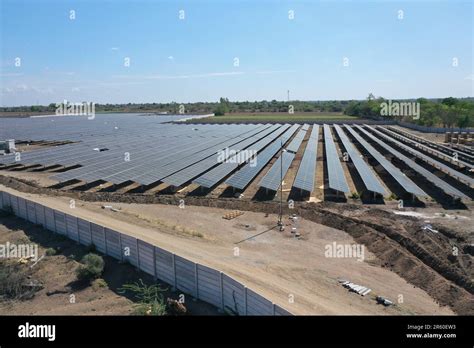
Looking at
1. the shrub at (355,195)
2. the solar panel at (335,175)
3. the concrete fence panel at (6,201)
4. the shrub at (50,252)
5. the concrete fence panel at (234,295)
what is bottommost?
the shrub at (50,252)

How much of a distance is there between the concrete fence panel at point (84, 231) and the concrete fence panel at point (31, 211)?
5.14 metres

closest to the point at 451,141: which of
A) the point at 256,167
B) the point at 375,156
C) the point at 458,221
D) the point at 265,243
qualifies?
the point at 375,156

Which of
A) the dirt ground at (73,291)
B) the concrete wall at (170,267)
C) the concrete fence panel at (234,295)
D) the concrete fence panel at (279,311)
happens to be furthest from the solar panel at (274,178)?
the concrete fence panel at (279,311)

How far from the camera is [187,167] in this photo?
3441 centimetres

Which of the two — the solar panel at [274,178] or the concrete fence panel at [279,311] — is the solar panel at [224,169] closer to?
the solar panel at [274,178]

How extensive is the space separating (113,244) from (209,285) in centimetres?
586

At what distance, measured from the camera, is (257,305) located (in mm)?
10898

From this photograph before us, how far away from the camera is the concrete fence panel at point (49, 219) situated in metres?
20.3

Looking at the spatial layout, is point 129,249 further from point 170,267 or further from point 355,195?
point 355,195

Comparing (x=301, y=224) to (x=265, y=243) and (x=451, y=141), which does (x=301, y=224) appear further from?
(x=451, y=141)

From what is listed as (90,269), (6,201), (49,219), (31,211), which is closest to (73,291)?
(90,269)

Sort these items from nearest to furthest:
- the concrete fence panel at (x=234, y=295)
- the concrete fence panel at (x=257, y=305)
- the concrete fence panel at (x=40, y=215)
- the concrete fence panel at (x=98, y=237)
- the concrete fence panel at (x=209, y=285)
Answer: the concrete fence panel at (x=257, y=305)
the concrete fence panel at (x=234, y=295)
the concrete fence panel at (x=209, y=285)
the concrete fence panel at (x=98, y=237)
the concrete fence panel at (x=40, y=215)

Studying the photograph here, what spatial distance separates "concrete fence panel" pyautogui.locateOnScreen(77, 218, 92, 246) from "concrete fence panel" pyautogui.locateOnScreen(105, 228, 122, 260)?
150 centimetres

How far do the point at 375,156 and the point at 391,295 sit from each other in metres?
28.8
